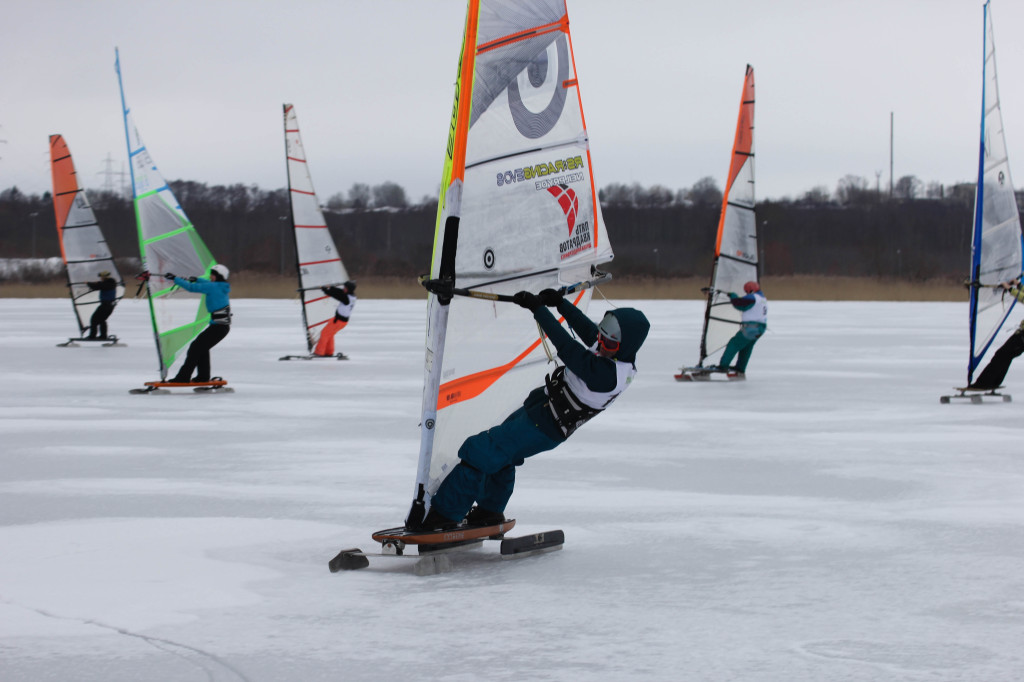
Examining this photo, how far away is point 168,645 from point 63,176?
19619 millimetres

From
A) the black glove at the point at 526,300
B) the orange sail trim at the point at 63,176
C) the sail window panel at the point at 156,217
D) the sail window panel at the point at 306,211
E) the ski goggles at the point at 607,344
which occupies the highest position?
the orange sail trim at the point at 63,176

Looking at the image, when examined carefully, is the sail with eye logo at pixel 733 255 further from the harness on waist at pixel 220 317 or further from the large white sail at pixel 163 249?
the large white sail at pixel 163 249

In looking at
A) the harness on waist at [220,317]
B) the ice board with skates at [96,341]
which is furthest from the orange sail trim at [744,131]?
the ice board with skates at [96,341]

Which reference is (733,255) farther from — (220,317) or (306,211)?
(306,211)

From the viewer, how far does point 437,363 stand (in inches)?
217

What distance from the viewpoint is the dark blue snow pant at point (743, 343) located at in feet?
49.3

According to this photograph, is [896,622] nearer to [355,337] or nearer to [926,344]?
[926,344]

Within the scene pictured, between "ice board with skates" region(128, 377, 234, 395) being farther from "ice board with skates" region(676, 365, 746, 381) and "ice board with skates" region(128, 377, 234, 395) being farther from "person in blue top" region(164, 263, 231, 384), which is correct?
"ice board with skates" region(676, 365, 746, 381)

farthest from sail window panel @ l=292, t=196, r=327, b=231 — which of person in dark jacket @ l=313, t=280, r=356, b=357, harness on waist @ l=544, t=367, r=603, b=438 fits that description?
harness on waist @ l=544, t=367, r=603, b=438

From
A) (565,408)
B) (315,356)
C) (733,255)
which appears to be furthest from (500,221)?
(315,356)

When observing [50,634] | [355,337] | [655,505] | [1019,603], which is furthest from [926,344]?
[50,634]

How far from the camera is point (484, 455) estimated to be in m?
5.57

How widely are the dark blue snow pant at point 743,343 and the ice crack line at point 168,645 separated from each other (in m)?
11.4

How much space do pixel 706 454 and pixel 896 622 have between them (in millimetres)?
4354
